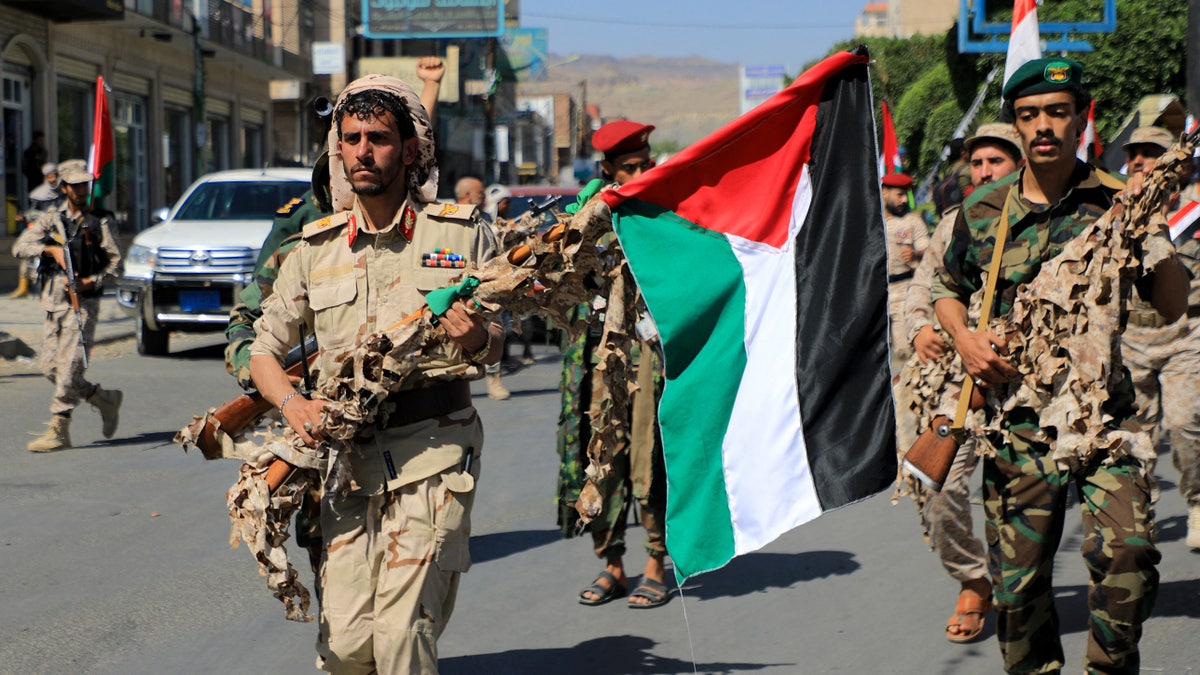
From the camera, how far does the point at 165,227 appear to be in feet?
55.7

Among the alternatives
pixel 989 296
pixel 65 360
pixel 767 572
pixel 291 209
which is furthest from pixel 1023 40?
pixel 65 360

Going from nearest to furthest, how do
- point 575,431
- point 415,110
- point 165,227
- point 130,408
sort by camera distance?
point 415,110 < point 575,431 < point 130,408 < point 165,227

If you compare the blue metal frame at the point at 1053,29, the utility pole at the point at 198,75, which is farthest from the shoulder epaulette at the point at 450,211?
the utility pole at the point at 198,75

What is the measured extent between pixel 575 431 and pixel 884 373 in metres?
2.24

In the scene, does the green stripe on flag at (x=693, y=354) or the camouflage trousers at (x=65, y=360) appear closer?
the green stripe on flag at (x=693, y=354)

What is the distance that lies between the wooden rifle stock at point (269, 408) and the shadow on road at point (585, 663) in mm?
1495

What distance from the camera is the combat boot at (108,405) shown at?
1023 centimetres

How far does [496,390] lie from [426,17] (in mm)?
30359

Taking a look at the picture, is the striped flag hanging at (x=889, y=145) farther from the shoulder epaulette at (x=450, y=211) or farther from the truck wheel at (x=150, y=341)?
the truck wheel at (x=150, y=341)

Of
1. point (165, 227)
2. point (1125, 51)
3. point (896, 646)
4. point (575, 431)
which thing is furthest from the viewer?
point (1125, 51)

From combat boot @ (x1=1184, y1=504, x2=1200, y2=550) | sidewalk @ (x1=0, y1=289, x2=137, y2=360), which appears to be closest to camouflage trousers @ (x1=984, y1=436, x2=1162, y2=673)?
A: combat boot @ (x1=1184, y1=504, x2=1200, y2=550)

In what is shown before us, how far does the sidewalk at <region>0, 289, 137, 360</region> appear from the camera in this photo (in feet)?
48.5

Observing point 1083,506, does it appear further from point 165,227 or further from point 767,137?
point 165,227

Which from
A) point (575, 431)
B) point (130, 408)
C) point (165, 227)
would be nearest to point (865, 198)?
point (575, 431)
